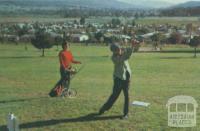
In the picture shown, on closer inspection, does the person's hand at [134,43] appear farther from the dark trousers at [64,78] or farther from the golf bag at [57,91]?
the golf bag at [57,91]

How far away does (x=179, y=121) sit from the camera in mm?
12125

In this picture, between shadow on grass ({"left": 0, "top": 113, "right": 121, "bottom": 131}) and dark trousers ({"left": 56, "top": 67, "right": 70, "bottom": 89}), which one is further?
dark trousers ({"left": 56, "top": 67, "right": 70, "bottom": 89})

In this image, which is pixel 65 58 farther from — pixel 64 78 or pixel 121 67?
pixel 121 67

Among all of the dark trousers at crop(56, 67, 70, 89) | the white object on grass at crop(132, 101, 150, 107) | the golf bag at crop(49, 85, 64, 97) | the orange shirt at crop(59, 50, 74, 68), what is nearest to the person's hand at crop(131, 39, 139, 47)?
the white object on grass at crop(132, 101, 150, 107)

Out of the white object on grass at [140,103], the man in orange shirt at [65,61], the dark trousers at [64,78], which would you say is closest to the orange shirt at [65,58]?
the man in orange shirt at [65,61]

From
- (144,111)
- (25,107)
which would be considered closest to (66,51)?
(25,107)

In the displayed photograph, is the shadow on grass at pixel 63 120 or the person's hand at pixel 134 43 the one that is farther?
the shadow on grass at pixel 63 120

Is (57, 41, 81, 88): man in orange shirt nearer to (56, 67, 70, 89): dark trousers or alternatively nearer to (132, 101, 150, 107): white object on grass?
(56, 67, 70, 89): dark trousers

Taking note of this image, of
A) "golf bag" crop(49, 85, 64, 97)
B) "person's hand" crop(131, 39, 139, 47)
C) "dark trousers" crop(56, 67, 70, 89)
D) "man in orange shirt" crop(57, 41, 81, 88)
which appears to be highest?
"person's hand" crop(131, 39, 139, 47)

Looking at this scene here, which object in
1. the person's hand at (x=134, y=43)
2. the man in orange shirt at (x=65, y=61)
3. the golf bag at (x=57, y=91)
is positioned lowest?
the golf bag at (x=57, y=91)

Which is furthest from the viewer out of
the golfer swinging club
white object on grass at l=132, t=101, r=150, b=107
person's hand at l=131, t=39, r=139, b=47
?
white object on grass at l=132, t=101, r=150, b=107

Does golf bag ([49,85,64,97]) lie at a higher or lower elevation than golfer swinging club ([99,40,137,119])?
lower

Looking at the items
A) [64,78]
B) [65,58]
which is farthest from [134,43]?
[64,78]

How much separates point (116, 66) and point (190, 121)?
2315 mm
